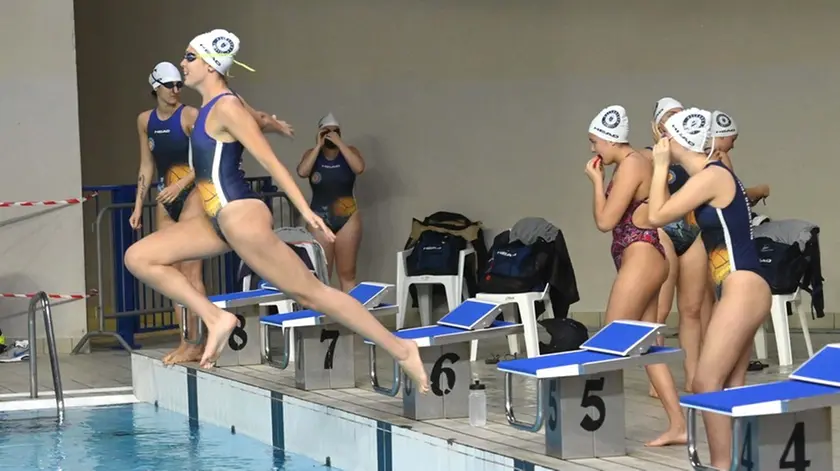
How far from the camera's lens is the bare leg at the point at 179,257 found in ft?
18.8

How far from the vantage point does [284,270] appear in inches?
209

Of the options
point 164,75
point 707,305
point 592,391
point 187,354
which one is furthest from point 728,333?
point 187,354

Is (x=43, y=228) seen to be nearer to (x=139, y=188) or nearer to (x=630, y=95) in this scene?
(x=139, y=188)

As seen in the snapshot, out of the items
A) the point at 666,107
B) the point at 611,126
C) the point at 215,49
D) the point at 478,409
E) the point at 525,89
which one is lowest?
the point at 478,409

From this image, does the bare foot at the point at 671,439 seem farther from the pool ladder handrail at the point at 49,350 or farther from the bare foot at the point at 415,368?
the pool ladder handrail at the point at 49,350

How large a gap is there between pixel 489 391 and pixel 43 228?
440cm

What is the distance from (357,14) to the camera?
11.7 metres

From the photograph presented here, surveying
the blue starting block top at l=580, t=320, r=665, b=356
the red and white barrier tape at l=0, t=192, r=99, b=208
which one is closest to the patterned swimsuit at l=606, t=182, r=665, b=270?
the blue starting block top at l=580, t=320, r=665, b=356

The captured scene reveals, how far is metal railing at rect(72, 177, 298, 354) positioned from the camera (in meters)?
9.87

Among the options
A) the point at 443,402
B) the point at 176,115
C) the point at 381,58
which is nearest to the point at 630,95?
the point at 381,58

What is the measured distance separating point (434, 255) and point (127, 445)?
3598 millimetres

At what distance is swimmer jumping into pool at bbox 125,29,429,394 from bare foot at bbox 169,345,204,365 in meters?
2.43

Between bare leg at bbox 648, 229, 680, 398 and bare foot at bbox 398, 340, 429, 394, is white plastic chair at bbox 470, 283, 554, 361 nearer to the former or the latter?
bare leg at bbox 648, 229, 680, 398

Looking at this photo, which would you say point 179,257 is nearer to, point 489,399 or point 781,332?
point 489,399
